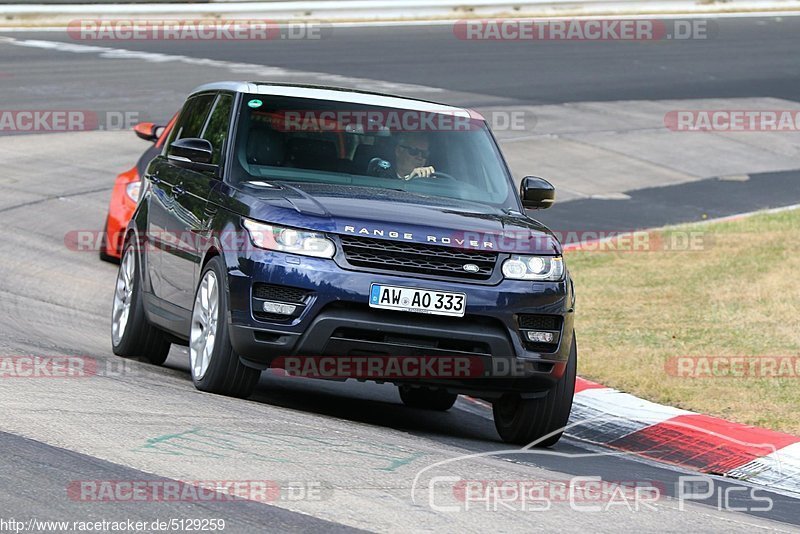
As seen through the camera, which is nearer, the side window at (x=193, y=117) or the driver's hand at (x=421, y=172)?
the driver's hand at (x=421, y=172)

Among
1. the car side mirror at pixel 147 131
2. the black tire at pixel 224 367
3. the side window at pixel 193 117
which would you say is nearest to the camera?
the black tire at pixel 224 367

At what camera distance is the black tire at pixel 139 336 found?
31.4ft

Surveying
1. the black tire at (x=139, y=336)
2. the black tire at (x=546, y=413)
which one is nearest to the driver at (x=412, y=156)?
the black tire at (x=546, y=413)

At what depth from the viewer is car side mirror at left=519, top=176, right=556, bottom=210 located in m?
8.90

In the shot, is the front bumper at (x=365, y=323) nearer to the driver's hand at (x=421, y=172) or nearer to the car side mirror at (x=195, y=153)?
the car side mirror at (x=195, y=153)

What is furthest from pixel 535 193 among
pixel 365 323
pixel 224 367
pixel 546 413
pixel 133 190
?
pixel 133 190

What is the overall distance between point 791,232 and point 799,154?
765cm

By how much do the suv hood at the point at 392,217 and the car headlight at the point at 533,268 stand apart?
4 cm

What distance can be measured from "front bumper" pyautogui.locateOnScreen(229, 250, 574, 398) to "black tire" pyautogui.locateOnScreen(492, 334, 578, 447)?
46 centimetres

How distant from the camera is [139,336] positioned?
960 centimetres

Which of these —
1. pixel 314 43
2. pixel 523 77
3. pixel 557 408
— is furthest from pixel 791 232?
pixel 314 43

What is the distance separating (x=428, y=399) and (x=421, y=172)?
168cm

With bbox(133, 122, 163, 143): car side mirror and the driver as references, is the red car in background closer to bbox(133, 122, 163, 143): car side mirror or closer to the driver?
bbox(133, 122, 163, 143): car side mirror

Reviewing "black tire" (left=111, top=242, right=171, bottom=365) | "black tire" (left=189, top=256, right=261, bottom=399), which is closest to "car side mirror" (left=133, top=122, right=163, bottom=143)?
"black tire" (left=111, top=242, right=171, bottom=365)
